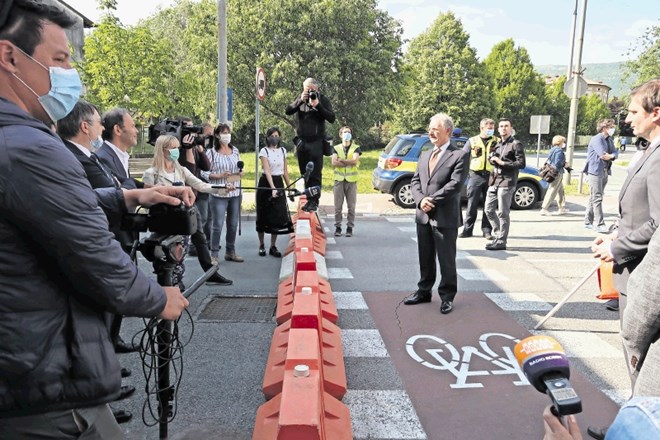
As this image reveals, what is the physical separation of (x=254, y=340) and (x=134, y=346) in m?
1.04

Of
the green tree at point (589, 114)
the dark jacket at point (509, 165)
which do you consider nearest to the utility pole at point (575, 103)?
the dark jacket at point (509, 165)

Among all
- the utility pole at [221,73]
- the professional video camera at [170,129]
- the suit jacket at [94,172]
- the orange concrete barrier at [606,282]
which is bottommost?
the orange concrete barrier at [606,282]

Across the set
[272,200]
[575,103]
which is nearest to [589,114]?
[575,103]

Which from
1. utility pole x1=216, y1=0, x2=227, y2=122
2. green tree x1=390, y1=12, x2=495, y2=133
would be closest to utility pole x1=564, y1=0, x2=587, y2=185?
utility pole x1=216, y1=0, x2=227, y2=122

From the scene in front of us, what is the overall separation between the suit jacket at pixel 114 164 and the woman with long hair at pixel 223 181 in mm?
2875

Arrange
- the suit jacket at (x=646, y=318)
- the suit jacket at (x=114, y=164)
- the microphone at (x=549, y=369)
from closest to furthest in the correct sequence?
1. the microphone at (x=549, y=369)
2. the suit jacket at (x=646, y=318)
3. the suit jacket at (x=114, y=164)

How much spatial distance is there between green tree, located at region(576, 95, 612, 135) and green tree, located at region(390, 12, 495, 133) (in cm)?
3411

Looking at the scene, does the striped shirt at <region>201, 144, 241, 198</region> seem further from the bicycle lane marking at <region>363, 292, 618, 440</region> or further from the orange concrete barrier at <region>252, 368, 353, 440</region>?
the orange concrete barrier at <region>252, 368, 353, 440</region>

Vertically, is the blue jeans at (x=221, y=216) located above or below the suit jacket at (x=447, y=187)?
below

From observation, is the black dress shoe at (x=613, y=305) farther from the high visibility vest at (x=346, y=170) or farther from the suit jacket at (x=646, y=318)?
Answer: the high visibility vest at (x=346, y=170)

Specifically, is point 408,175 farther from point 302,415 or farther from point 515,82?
point 515,82

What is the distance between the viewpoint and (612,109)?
8662 cm

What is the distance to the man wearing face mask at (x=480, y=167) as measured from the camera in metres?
9.39

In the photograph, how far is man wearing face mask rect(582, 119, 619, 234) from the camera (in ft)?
33.6
